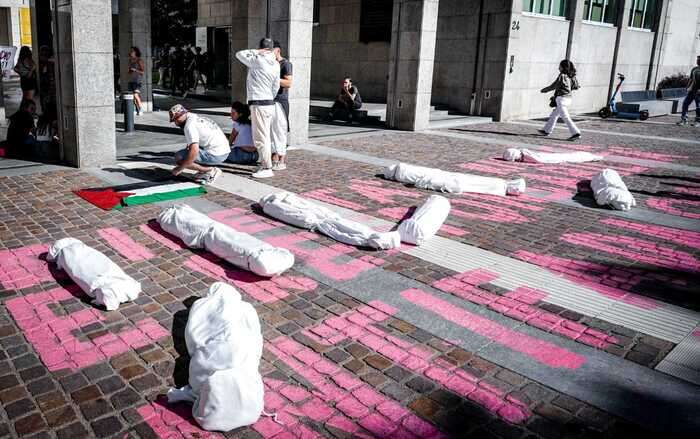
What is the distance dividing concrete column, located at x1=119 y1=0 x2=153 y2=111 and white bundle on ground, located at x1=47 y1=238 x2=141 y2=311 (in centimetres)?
1143

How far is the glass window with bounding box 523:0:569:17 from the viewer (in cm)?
1897

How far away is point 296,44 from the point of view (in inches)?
459

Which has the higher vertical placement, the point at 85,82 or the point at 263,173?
the point at 85,82

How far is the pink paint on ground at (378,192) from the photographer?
A: 26.2 ft

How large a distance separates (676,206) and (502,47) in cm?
1095

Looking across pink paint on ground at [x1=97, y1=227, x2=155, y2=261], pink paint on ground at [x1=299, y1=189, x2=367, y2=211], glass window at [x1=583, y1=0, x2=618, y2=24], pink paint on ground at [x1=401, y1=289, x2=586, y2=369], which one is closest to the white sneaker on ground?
pink paint on ground at [x1=299, y1=189, x2=367, y2=211]

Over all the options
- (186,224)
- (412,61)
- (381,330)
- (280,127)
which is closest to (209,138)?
(280,127)

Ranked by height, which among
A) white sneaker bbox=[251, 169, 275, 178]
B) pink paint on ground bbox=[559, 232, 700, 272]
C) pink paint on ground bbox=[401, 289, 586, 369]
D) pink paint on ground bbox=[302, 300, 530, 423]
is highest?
white sneaker bbox=[251, 169, 275, 178]

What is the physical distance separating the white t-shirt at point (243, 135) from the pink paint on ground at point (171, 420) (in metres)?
6.76

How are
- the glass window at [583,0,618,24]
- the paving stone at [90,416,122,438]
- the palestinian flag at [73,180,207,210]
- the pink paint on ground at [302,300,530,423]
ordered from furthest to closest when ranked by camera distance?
the glass window at [583,0,618,24] < the palestinian flag at [73,180,207,210] < the pink paint on ground at [302,300,530,423] < the paving stone at [90,416,122,438]

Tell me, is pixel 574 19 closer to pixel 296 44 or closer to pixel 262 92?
pixel 296 44

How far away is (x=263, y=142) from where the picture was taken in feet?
29.4

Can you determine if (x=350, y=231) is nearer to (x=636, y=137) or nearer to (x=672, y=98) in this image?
(x=636, y=137)

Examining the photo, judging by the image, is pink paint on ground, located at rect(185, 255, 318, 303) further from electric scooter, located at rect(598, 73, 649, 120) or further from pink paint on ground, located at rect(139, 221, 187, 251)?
electric scooter, located at rect(598, 73, 649, 120)
